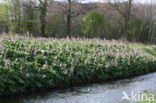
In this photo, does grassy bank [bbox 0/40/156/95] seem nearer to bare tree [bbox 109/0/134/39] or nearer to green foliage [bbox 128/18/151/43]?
bare tree [bbox 109/0/134/39]

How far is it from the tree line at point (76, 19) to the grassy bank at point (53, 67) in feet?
A: 61.8

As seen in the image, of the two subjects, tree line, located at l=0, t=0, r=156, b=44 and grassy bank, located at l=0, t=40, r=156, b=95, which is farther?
tree line, located at l=0, t=0, r=156, b=44

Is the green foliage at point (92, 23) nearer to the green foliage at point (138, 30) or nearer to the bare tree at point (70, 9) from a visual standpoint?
the bare tree at point (70, 9)

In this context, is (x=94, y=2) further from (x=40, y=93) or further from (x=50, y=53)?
(x=40, y=93)

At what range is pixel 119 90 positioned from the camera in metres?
12.3

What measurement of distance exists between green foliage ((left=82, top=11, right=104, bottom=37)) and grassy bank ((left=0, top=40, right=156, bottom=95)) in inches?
843

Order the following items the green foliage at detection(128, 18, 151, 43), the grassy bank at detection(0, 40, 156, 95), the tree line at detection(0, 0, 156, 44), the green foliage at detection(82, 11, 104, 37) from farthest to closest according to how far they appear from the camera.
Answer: the green foliage at detection(128, 18, 151, 43)
the green foliage at detection(82, 11, 104, 37)
the tree line at detection(0, 0, 156, 44)
the grassy bank at detection(0, 40, 156, 95)

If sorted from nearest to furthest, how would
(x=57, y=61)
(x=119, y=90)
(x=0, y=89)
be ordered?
(x=0, y=89) → (x=119, y=90) → (x=57, y=61)

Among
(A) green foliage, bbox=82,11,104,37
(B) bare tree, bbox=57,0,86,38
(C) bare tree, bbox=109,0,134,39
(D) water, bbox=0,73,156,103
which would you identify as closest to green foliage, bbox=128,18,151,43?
(C) bare tree, bbox=109,0,134,39

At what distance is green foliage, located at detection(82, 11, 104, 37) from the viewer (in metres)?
39.3

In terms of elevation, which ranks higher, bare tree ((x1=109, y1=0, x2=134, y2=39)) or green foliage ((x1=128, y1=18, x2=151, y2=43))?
bare tree ((x1=109, y1=0, x2=134, y2=39))

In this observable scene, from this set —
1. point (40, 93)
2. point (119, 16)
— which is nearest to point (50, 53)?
point (40, 93)

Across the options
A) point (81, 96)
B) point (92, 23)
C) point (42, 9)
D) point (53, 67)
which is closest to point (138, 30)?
point (92, 23)

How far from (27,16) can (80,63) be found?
2418cm
